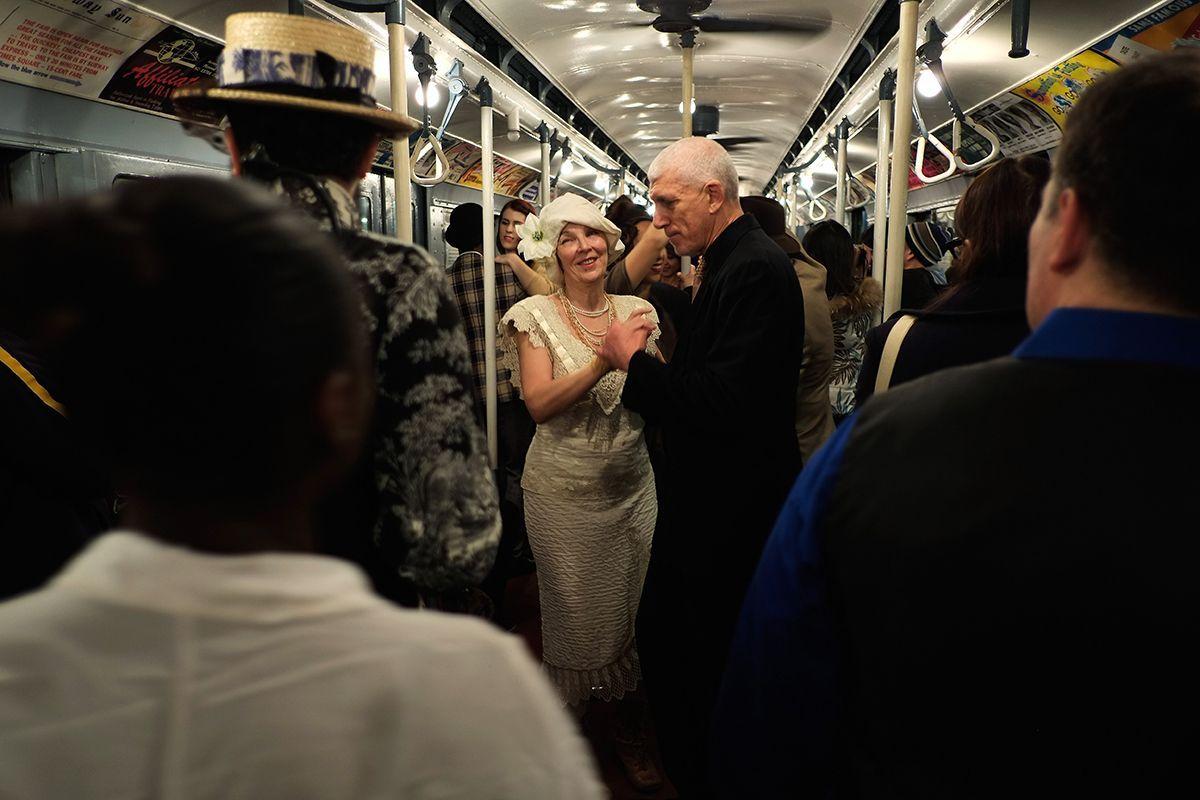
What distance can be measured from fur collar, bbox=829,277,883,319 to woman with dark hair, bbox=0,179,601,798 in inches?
136

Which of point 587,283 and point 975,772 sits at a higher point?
point 587,283


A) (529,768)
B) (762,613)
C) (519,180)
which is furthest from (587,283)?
(519,180)

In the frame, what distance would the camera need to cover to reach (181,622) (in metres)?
0.47

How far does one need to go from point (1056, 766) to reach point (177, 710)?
812mm

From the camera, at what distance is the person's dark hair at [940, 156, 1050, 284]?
1.63m

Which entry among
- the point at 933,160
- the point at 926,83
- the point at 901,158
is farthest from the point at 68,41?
the point at 933,160

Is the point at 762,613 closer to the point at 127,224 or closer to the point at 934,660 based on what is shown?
the point at 934,660

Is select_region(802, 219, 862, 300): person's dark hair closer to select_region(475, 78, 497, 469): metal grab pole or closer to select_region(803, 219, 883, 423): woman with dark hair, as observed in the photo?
select_region(803, 219, 883, 423): woman with dark hair

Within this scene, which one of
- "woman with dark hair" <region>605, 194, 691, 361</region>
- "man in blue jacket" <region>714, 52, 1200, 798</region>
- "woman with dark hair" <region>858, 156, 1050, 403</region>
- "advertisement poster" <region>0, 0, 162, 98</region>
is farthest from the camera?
"woman with dark hair" <region>605, 194, 691, 361</region>

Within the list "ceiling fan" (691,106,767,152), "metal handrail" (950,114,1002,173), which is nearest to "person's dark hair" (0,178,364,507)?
"metal handrail" (950,114,1002,173)

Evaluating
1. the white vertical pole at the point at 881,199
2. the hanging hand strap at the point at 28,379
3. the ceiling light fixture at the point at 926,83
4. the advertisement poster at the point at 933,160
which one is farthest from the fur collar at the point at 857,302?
the advertisement poster at the point at 933,160

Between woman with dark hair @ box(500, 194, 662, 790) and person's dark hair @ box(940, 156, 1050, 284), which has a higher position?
person's dark hair @ box(940, 156, 1050, 284)

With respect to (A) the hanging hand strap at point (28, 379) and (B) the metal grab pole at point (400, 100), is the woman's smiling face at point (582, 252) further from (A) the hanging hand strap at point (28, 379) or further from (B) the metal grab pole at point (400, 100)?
(A) the hanging hand strap at point (28, 379)

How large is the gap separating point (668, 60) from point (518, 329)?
12.9ft
